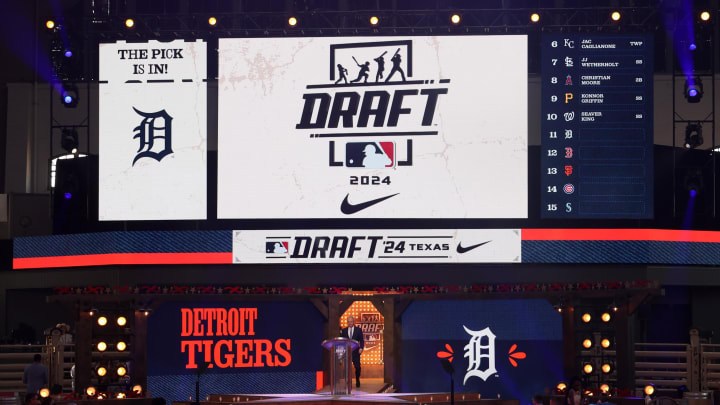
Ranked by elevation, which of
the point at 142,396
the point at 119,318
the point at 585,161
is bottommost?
the point at 142,396

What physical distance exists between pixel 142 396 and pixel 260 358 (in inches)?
88.7

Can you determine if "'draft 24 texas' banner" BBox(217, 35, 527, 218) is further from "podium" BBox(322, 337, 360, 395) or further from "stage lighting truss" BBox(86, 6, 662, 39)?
"podium" BBox(322, 337, 360, 395)

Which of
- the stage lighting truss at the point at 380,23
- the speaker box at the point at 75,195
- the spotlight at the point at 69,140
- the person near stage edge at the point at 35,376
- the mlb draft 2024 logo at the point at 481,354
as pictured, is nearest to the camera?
the person near stage edge at the point at 35,376

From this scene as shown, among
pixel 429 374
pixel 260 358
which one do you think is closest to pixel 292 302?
pixel 260 358

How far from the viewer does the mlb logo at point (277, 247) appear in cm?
2247

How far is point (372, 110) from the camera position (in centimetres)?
2247

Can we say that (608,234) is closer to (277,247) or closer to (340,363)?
(277,247)

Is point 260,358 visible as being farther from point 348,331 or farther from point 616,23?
point 616,23

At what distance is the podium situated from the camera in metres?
16.7

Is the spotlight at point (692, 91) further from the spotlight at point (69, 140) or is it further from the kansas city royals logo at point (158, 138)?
the spotlight at point (69, 140)

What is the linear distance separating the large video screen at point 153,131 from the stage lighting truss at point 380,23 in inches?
14.4

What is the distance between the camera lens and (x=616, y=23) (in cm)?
2184

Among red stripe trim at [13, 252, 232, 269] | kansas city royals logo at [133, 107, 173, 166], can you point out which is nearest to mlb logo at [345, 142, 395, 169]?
red stripe trim at [13, 252, 232, 269]

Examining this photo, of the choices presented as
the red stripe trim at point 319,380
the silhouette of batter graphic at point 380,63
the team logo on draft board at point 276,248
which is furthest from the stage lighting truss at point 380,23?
the red stripe trim at point 319,380
